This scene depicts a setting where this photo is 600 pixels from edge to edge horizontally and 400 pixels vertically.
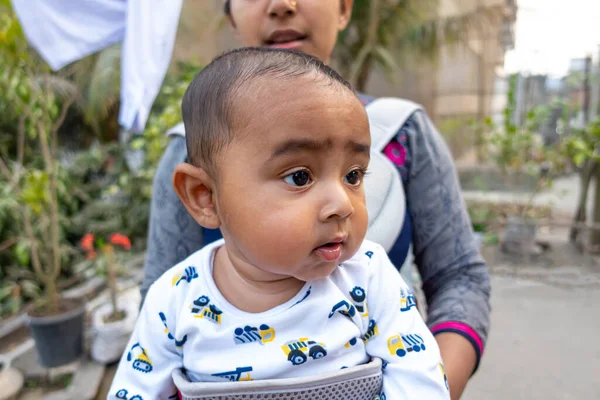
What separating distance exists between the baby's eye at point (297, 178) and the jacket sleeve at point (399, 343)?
262 millimetres

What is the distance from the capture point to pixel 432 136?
1189mm

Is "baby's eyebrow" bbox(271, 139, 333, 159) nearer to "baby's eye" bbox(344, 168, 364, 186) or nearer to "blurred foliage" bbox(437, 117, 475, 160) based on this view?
"baby's eye" bbox(344, 168, 364, 186)

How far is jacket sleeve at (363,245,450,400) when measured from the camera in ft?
2.53

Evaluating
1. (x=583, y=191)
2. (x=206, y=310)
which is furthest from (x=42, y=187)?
(x=583, y=191)

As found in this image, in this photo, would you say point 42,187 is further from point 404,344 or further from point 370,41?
point 370,41

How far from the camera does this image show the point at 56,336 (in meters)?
3.15

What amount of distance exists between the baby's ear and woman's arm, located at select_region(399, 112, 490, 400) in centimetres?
56

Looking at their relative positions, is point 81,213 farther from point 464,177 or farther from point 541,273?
point 464,177

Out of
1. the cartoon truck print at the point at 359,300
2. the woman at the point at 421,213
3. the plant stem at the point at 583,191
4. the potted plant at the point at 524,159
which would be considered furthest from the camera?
the plant stem at the point at 583,191

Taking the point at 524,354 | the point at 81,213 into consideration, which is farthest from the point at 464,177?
the point at 81,213

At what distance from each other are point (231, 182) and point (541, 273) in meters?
4.90

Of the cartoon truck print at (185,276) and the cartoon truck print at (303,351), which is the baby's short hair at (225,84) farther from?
the cartoon truck print at (303,351)

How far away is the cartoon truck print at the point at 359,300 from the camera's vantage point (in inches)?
32.9

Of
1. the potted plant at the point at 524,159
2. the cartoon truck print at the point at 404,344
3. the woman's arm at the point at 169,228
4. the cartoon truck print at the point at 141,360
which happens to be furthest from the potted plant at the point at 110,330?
the potted plant at the point at 524,159
